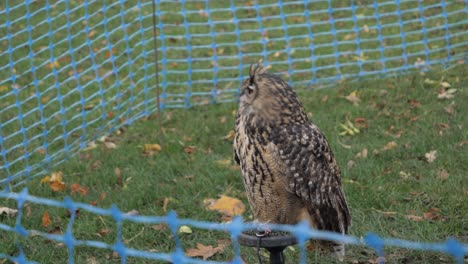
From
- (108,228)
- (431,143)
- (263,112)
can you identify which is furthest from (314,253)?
(431,143)

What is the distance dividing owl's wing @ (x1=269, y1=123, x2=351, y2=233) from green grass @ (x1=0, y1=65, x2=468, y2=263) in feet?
1.66

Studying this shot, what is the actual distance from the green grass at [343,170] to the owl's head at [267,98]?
114cm

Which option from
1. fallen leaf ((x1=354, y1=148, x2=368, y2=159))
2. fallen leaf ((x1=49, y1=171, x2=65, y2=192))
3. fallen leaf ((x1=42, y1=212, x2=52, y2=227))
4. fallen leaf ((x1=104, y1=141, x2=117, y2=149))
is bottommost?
fallen leaf ((x1=42, y1=212, x2=52, y2=227))

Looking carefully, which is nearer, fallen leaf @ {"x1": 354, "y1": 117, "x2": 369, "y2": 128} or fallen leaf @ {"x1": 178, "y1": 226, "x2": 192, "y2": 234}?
fallen leaf @ {"x1": 178, "y1": 226, "x2": 192, "y2": 234}

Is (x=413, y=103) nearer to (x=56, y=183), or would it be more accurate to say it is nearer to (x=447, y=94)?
(x=447, y=94)

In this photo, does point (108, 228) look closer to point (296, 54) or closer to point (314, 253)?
point (314, 253)

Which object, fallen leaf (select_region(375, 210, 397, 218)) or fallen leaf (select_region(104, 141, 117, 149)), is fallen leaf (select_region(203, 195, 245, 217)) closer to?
fallen leaf (select_region(375, 210, 397, 218))

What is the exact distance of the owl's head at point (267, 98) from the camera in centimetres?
358

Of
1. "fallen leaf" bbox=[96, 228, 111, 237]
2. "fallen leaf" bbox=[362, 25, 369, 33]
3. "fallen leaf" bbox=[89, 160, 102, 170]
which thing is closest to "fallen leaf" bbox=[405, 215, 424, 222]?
"fallen leaf" bbox=[96, 228, 111, 237]

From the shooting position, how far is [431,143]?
5691 mm

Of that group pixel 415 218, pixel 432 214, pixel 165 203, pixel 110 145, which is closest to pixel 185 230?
pixel 165 203

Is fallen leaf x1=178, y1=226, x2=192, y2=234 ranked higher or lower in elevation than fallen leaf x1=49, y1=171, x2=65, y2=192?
lower

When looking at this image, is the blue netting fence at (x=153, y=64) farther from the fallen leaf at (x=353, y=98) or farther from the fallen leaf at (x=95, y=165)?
the fallen leaf at (x=353, y=98)

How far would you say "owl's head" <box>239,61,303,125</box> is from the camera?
3.58 metres
